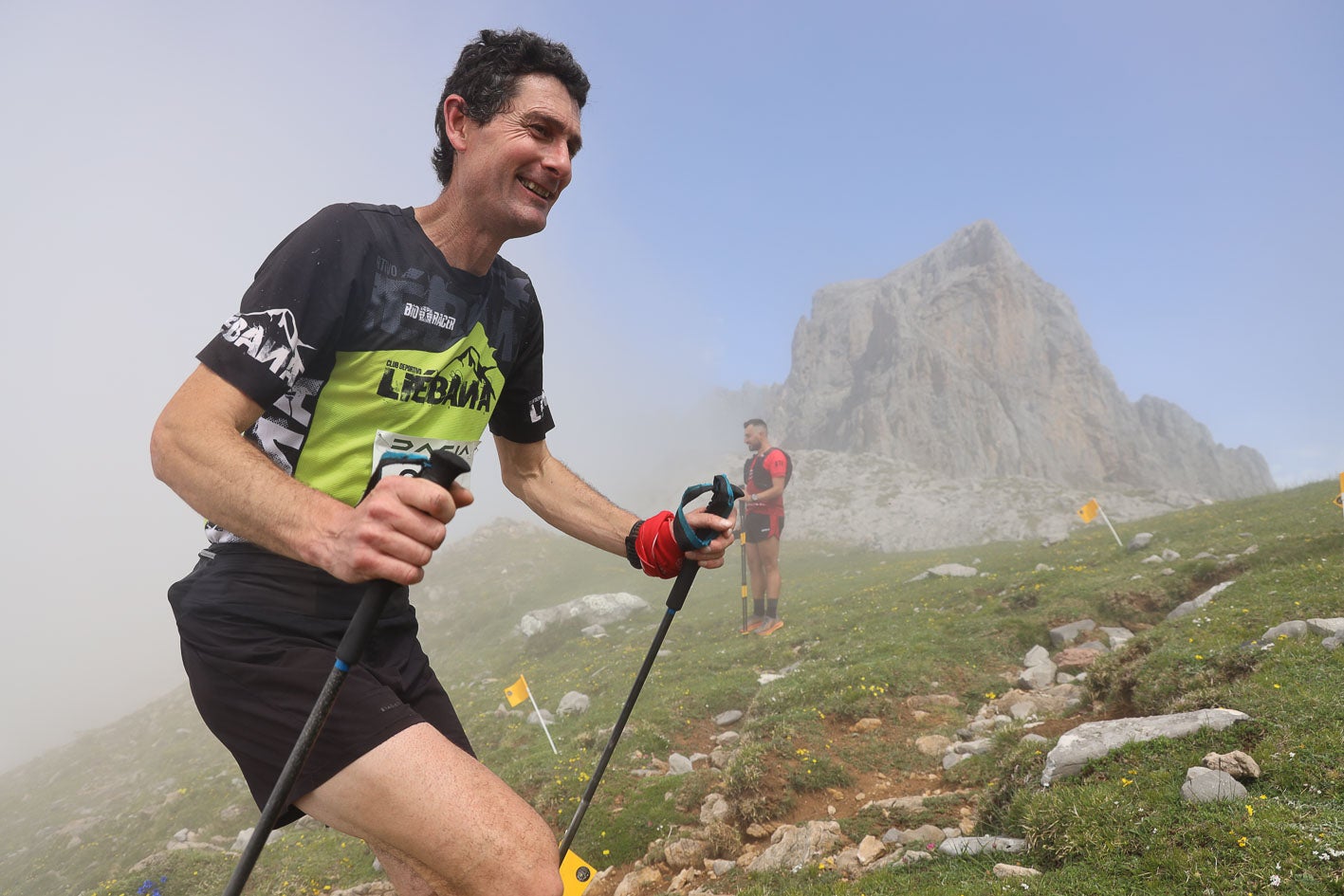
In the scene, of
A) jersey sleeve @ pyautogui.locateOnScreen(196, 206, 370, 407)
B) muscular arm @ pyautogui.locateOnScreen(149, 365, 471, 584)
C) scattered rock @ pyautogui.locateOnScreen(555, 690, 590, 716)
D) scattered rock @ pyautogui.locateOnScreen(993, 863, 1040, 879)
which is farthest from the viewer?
scattered rock @ pyautogui.locateOnScreen(555, 690, 590, 716)

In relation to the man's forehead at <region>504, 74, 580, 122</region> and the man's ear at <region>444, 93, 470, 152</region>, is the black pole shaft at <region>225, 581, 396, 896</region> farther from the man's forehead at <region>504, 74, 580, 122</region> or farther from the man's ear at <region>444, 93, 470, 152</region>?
the man's forehead at <region>504, 74, 580, 122</region>

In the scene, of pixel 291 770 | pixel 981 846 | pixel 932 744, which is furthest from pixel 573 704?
pixel 291 770

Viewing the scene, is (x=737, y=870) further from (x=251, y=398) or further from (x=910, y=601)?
(x=910, y=601)

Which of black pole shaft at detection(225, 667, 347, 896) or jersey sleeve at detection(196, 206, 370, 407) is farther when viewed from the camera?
jersey sleeve at detection(196, 206, 370, 407)

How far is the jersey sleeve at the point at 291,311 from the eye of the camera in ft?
7.34

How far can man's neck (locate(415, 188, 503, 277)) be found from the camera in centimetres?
314

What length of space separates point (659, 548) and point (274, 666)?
1.71 meters

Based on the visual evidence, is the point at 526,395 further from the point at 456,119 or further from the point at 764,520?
the point at 764,520

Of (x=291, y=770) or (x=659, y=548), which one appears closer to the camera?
(x=291, y=770)

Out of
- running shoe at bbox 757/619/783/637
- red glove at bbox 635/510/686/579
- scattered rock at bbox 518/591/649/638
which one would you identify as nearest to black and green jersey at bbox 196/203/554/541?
red glove at bbox 635/510/686/579

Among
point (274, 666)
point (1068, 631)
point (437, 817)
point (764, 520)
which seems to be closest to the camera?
point (437, 817)

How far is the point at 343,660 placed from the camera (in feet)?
6.76

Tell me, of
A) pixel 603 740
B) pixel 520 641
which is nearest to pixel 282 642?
pixel 603 740

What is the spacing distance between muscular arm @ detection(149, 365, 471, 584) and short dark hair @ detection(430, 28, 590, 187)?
6.35 feet
